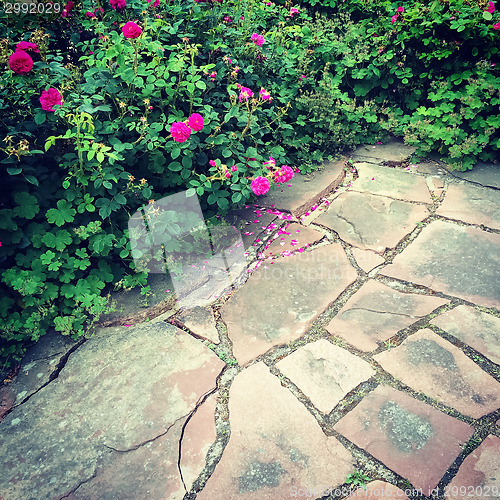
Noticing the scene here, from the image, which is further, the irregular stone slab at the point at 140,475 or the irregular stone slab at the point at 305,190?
the irregular stone slab at the point at 305,190

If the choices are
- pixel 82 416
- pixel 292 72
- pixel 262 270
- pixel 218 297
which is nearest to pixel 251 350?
pixel 218 297

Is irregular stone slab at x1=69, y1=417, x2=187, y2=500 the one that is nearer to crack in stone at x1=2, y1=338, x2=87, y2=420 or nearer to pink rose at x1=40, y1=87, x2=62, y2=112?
crack in stone at x1=2, y1=338, x2=87, y2=420

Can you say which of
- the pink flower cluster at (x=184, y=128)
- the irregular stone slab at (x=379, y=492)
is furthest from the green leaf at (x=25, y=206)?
the irregular stone slab at (x=379, y=492)

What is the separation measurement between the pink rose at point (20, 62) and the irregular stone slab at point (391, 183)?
233cm

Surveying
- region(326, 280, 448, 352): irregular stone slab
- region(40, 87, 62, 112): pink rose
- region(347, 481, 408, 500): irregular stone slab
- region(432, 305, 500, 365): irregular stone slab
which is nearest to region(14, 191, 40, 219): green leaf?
region(40, 87, 62, 112): pink rose

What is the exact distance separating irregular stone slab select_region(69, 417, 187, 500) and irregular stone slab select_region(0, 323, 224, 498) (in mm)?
12

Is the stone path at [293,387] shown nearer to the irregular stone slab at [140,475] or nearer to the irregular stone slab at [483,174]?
the irregular stone slab at [140,475]

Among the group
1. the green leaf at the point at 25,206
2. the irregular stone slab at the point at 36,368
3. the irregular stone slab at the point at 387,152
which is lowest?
the irregular stone slab at the point at 36,368

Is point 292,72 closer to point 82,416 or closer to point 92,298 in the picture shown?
point 92,298

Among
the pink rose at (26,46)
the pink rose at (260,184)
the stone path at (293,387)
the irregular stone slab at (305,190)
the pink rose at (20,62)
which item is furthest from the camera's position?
the irregular stone slab at (305,190)

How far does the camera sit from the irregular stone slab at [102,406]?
5.24 feet

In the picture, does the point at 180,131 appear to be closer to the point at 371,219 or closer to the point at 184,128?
the point at 184,128

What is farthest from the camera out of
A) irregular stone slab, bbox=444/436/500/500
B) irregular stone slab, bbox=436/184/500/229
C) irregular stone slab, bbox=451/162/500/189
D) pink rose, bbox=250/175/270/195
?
irregular stone slab, bbox=451/162/500/189

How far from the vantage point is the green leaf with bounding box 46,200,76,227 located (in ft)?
6.94
